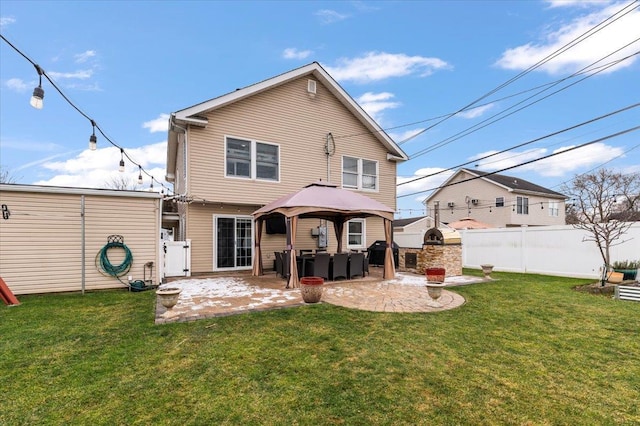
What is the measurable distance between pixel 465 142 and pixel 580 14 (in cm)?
649

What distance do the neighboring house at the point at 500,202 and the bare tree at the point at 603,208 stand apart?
6926 millimetres

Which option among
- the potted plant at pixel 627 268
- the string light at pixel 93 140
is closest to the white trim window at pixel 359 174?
the potted plant at pixel 627 268

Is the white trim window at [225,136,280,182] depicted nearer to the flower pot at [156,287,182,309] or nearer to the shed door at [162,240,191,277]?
the shed door at [162,240,191,277]

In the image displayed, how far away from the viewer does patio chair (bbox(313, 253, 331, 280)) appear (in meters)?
8.88

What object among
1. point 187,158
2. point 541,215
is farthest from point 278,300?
point 541,215

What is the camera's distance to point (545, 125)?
44.5 ft

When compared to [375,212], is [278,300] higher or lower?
lower

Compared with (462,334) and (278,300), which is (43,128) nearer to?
(278,300)

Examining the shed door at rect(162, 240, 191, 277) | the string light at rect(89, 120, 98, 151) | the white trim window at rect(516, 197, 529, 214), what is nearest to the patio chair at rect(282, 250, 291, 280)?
the shed door at rect(162, 240, 191, 277)

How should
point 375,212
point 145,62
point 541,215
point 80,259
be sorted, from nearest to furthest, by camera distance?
point 80,259
point 375,212
point 145,62
point 541,215

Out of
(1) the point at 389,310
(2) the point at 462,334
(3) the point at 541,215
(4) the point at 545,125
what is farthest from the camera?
(3) the point at 541,215

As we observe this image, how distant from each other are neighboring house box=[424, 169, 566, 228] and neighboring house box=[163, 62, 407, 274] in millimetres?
12721

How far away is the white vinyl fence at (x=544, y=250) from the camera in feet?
31.9

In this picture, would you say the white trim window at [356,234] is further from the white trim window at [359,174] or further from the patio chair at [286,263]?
the patio chair at [286,263]
